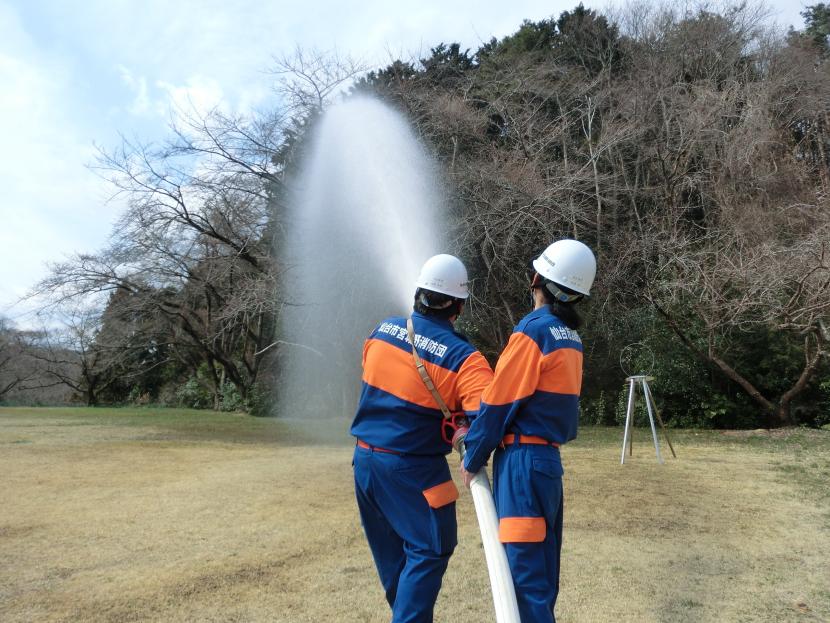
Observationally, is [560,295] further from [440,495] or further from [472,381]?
[440,495]

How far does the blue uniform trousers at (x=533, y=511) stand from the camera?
2.75m

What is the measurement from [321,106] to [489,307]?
→ 244 inches

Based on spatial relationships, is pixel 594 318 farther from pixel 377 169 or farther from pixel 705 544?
pixel 705 544

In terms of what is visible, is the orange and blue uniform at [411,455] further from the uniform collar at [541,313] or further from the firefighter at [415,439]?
the uniform collar at [541,313]

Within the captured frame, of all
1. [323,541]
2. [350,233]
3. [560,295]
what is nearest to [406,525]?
[560,295]

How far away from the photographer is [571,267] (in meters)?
3.13

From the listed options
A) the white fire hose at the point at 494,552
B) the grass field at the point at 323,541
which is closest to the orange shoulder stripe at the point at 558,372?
the white fire hose at the point at 494,552

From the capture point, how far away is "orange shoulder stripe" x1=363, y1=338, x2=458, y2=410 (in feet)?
9.87

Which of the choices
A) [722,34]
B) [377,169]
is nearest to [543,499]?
[377,169]

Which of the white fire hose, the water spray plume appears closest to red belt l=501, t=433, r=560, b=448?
the white fire hose

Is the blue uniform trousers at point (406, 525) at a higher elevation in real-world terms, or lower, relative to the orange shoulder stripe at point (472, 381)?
lower

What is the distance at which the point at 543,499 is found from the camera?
2.86m

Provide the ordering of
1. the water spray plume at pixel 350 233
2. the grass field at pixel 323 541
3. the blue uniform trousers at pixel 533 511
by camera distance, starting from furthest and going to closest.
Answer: the water spray plume at pixel 350 233
the grass field at pixel 323 541
the blue uniform trousers at pixel 533 511

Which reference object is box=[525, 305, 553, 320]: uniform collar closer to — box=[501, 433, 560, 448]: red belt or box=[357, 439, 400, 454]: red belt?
box=[501, 433, 560, 448]: red belt
